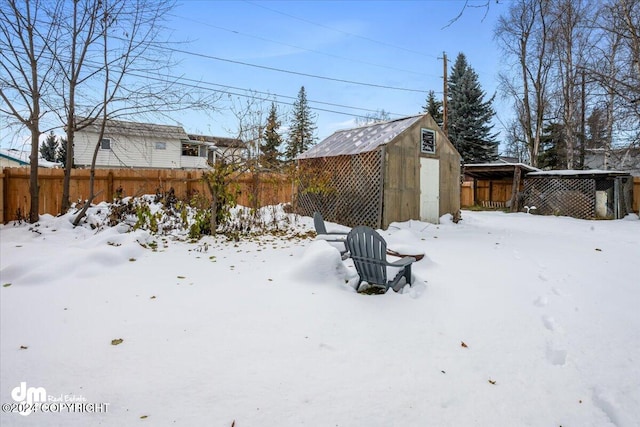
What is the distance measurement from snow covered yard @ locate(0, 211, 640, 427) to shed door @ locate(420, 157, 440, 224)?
479 centimetres

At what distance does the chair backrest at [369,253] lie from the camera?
380 centimetres

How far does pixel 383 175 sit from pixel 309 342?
6456 mm

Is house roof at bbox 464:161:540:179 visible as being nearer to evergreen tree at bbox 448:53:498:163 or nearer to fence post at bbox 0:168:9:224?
evergreen tree at bbox 448:53:498:163

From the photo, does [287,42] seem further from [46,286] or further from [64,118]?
[46,286]

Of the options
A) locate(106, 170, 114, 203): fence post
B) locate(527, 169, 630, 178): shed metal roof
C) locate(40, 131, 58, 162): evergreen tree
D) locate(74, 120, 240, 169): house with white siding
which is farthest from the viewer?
locate(40, 131, 58, 162): evergreen tree

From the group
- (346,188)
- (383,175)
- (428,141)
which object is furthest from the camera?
(428,141)

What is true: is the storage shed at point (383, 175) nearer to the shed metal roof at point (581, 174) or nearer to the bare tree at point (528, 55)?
the shed metal roof at point (581, 174)

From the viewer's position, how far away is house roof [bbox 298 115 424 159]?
9.31 m

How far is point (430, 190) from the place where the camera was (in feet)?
33.3

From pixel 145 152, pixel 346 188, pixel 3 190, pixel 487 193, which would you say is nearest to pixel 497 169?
pixel 487 193

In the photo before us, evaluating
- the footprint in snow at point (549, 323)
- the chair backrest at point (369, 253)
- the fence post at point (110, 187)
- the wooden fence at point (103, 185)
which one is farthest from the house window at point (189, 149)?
the footprint in snow at point (549, 323)

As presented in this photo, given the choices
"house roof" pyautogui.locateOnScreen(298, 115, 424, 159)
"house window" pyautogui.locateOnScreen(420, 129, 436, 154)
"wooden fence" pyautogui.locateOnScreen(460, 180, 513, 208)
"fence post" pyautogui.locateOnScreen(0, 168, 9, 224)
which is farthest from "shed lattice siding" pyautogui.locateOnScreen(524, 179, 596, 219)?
"fence post" pyautogui.locateOnScreen(0, 168, 9, 224)

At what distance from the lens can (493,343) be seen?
2869 millimetres

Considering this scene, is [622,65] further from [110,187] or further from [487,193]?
[110,187]
